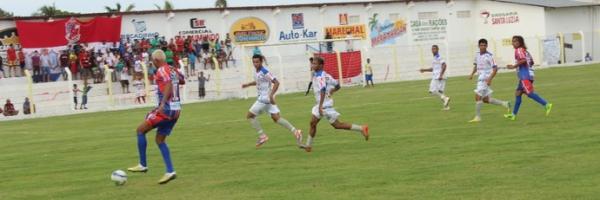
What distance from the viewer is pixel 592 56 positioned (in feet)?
203

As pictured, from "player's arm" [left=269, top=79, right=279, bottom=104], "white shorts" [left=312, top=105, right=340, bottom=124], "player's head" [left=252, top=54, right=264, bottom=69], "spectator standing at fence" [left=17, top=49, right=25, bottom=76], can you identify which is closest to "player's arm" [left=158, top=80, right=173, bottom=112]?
"white shorts" [left=312, top=105, right=340, bottom=124]

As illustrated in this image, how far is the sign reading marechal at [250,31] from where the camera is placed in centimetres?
5278

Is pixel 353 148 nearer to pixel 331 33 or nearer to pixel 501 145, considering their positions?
pixel 501 145

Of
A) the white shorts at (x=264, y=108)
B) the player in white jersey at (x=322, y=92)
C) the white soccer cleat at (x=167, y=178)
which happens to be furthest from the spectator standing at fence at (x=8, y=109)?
the white soccer cleat at (x=167, y=178)

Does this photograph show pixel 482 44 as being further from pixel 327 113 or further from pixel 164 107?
pixel 164 107

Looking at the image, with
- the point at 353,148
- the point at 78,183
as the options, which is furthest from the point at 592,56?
the point at 78,183

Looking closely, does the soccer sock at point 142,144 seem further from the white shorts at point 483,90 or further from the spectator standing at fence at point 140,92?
the spectator standing at fence at point 140,92

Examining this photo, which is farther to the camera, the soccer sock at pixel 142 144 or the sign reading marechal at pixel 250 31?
the sign reading marechal at pixel 250 31

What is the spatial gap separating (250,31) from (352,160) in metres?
40.4

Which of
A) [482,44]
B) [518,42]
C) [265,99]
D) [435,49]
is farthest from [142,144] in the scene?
[435,49]

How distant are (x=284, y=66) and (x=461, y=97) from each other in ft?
57.6

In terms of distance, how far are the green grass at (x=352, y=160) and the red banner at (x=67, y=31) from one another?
863 inches

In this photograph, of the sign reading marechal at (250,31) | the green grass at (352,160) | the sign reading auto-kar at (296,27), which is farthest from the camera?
the sign reading auto-kar at (296,27)

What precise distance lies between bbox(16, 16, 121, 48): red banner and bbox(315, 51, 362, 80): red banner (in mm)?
11031
